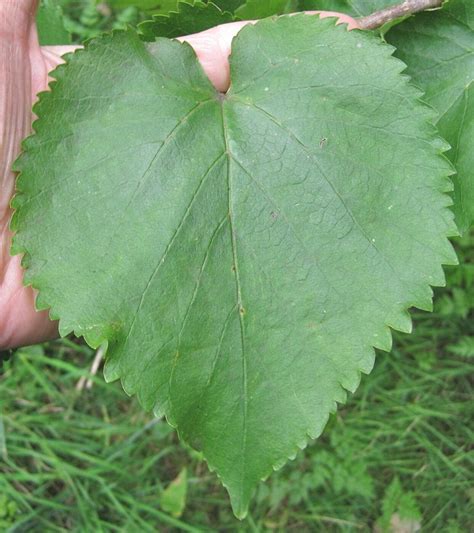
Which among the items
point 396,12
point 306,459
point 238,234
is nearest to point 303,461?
point 306,459

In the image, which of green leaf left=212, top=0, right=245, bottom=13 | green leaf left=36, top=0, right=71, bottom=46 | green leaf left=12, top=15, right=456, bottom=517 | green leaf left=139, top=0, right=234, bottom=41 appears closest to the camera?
green leaf left=12, top=15, right=456, bottom=517

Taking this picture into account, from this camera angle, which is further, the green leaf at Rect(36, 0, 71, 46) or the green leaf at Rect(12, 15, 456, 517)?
the green leaf at Rect(36, 0, 71, 46)

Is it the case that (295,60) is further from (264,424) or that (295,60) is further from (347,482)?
(347,482)

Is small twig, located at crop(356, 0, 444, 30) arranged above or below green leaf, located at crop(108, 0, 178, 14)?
below

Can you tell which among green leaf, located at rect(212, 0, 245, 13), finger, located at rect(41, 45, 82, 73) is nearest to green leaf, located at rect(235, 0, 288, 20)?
green leaf, located at rect(212, 0, 245, 13)

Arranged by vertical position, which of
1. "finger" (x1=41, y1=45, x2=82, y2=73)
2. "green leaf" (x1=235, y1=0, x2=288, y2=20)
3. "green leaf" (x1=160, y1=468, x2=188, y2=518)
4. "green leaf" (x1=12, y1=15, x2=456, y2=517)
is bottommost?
"green leaf" (x1=160, y1=468, x2=188, y2=518)

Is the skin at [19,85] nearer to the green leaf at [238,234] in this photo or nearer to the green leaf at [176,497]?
the green leaf at [238,234]

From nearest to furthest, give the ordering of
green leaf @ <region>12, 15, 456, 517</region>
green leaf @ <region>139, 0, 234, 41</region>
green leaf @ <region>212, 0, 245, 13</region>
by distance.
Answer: green leaf @ <region>12, 15, 456, 517</region> < green leaf @ <region>139, 0, 234, 41</region> < green leaf @ <region>212, 0, 245, 13</region>

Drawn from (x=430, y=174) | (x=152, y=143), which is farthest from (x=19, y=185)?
(x=430, y=174)

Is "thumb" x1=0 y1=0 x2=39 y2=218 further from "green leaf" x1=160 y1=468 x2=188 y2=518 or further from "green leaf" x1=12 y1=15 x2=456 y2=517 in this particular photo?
"green leaf" x1=160 y1=468 x2=188 y2=518
